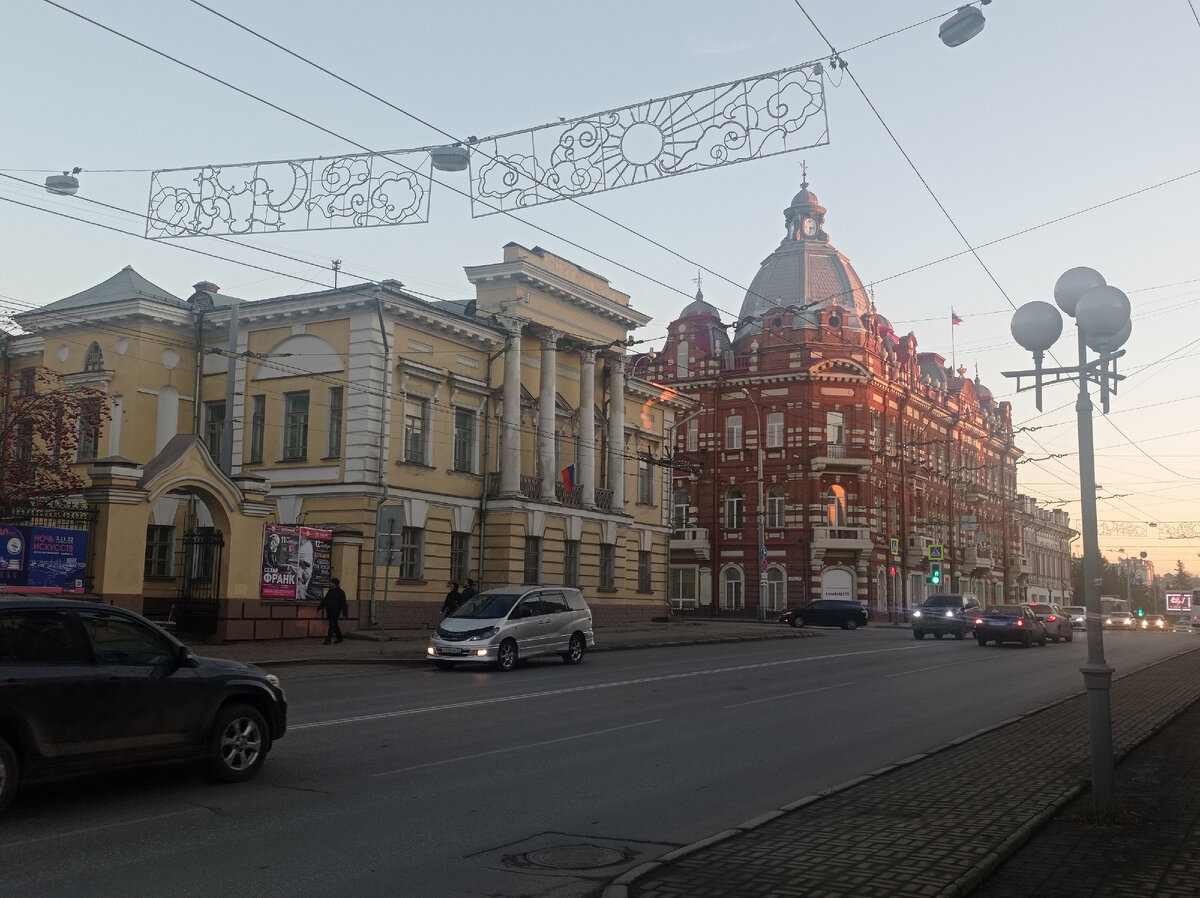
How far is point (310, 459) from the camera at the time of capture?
111ft

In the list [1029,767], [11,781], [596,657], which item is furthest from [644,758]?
[596,657]

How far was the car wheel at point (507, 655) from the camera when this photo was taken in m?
22.3

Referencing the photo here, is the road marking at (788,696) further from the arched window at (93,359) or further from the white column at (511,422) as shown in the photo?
the arched window at (93,359)

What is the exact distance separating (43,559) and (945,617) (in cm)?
2872

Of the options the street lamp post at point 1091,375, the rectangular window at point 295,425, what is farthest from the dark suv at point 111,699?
the rectangular window at point 295,425

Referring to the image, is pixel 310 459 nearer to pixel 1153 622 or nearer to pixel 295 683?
pixel 295 683

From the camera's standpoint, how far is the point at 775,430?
63.9 meters

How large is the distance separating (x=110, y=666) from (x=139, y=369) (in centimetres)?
2925

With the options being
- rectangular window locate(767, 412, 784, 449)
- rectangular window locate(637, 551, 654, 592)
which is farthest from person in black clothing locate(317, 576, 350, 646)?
rectangular window locate(767, 412, 784, 449)

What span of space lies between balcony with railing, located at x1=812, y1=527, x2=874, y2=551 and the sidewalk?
160 feet

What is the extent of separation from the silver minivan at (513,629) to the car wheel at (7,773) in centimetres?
1449

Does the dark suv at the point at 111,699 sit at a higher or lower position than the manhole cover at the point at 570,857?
higher

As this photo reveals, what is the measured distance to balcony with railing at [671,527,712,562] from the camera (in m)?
65.1

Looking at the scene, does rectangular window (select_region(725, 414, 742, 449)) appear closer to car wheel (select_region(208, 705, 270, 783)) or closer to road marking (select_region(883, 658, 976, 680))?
road marking (select_region(883, 658, 976, 680))
